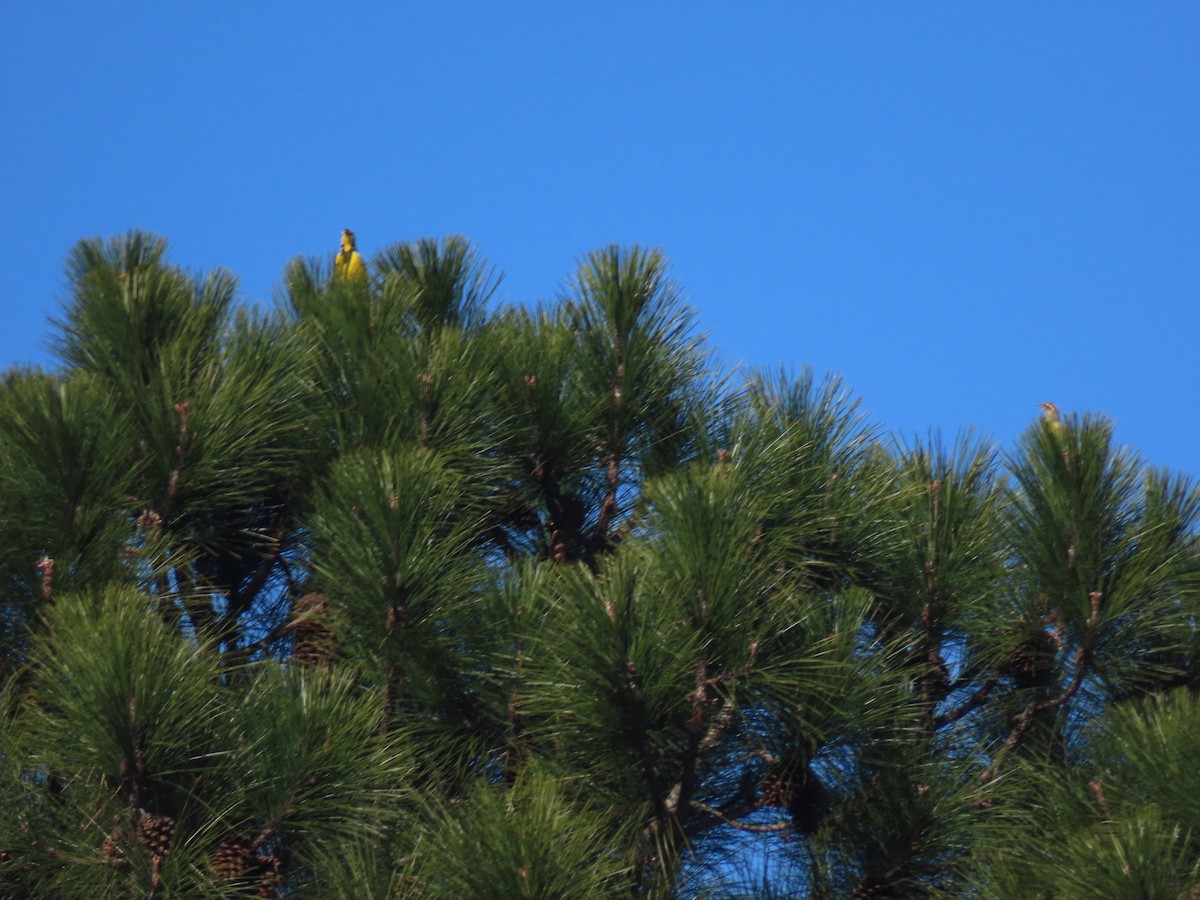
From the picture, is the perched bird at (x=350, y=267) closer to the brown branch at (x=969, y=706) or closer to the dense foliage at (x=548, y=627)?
the dense foliage at (x=548, y=627)

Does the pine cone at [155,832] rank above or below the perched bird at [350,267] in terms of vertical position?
below

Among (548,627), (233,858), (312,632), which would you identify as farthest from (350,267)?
(233,858)

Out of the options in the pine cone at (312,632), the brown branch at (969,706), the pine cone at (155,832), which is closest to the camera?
the pine cone at (155,832)

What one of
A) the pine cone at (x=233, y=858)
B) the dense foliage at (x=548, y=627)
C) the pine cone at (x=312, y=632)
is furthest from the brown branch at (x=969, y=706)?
the pine cone at (x=233, y=858)

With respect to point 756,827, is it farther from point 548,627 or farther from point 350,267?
point 350,267

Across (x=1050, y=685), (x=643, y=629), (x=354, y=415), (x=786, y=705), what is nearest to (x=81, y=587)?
(x=354, y=415)

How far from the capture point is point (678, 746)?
396 cm

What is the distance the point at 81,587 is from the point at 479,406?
128 centimetres

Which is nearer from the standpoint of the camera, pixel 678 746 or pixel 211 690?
pixel 211 690

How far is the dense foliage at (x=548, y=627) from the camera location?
3648 millimetres

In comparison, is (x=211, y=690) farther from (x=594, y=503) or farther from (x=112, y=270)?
(x=112, y=270)

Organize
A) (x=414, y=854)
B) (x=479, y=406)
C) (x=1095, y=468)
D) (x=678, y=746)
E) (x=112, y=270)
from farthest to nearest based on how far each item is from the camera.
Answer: (x=112, y=270) → (x=479, y=406) → (x=1095, y=468) → (x=678, y=746) → (x=414, y=854)

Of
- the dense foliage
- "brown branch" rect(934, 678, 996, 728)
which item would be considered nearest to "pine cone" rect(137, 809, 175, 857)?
the dense foliage

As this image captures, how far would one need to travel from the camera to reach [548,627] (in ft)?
12.9
